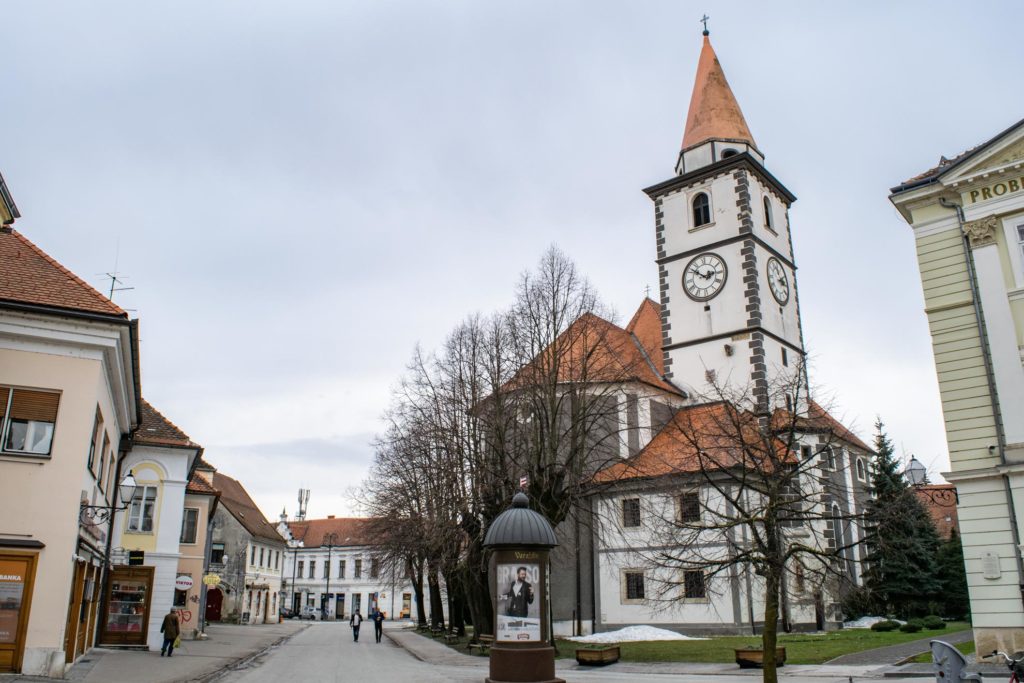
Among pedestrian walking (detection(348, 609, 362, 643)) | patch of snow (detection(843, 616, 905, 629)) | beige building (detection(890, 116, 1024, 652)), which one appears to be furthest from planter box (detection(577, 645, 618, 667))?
pedestrian walking (detection(348, 609, 362, 643))

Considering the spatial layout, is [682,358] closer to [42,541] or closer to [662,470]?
[662,470]

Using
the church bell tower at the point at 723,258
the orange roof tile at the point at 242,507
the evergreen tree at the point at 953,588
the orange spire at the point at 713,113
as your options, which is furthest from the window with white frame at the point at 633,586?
the orange roof tile at the point at 242,507

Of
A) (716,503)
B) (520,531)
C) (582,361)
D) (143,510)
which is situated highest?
(582,361)

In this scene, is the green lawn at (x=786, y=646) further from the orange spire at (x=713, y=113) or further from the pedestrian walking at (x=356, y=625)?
the orange spire at (x=713, y=113)

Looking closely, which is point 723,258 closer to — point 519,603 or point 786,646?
point 786,646

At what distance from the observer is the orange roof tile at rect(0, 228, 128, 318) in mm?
16406

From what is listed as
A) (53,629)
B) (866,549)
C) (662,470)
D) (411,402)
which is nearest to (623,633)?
(662,470)

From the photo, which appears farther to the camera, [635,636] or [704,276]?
[704,276]

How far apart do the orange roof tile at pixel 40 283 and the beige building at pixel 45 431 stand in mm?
20

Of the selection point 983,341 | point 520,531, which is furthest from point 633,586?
point 520,531

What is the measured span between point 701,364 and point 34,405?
94.1ft

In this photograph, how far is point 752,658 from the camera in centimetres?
2069

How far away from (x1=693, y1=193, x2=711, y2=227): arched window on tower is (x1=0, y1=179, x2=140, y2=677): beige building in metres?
28.8

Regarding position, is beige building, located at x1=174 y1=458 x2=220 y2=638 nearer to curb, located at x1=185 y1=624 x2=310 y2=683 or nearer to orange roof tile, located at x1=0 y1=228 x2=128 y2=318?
curb, located at x1=185 y1=624 x2=310 y2=683
